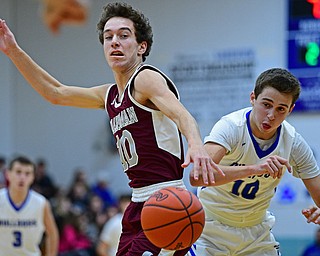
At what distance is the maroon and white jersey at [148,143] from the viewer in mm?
4727

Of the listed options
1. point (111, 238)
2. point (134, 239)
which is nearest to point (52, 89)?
point (134, 239)

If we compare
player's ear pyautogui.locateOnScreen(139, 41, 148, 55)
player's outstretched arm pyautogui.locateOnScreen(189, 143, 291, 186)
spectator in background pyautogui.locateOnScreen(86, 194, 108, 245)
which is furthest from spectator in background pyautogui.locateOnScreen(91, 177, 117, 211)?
player's outstretched arm pyautogui.locateOnScreen(189, 143, 291, 186)

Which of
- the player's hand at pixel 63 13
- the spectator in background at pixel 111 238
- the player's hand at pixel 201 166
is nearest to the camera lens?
the player's hand at pixel 201 166

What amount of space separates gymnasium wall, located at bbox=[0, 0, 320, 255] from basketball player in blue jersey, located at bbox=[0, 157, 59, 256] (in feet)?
23.1

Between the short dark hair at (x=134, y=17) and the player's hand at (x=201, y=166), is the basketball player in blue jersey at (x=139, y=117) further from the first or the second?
the player's hand at (x=201, y=166)

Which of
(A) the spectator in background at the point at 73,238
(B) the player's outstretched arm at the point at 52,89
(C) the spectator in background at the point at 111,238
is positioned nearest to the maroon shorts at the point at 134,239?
(B) the player's outstretched arm at the point at 52,89

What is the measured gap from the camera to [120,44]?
16.2 feet

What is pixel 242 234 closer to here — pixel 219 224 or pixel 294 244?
pixel 219 224

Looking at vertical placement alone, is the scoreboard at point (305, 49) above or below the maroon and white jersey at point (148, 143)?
above

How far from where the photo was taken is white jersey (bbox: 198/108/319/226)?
5.12 metres

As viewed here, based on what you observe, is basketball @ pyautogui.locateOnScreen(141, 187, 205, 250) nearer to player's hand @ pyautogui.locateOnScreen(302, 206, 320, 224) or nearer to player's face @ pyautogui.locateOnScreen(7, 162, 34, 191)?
player's hand @ pyautogui.locateOnScreen(302, 206, 320, 224)

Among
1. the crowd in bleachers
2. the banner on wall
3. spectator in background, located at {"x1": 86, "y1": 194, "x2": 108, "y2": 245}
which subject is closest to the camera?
the crowd in bleachers

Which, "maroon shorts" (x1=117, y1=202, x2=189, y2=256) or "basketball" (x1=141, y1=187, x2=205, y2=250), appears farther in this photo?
"maroon shorts" (x1=117, y1=202, x2=189, y2=256)

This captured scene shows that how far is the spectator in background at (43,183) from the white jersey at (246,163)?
11.3m
